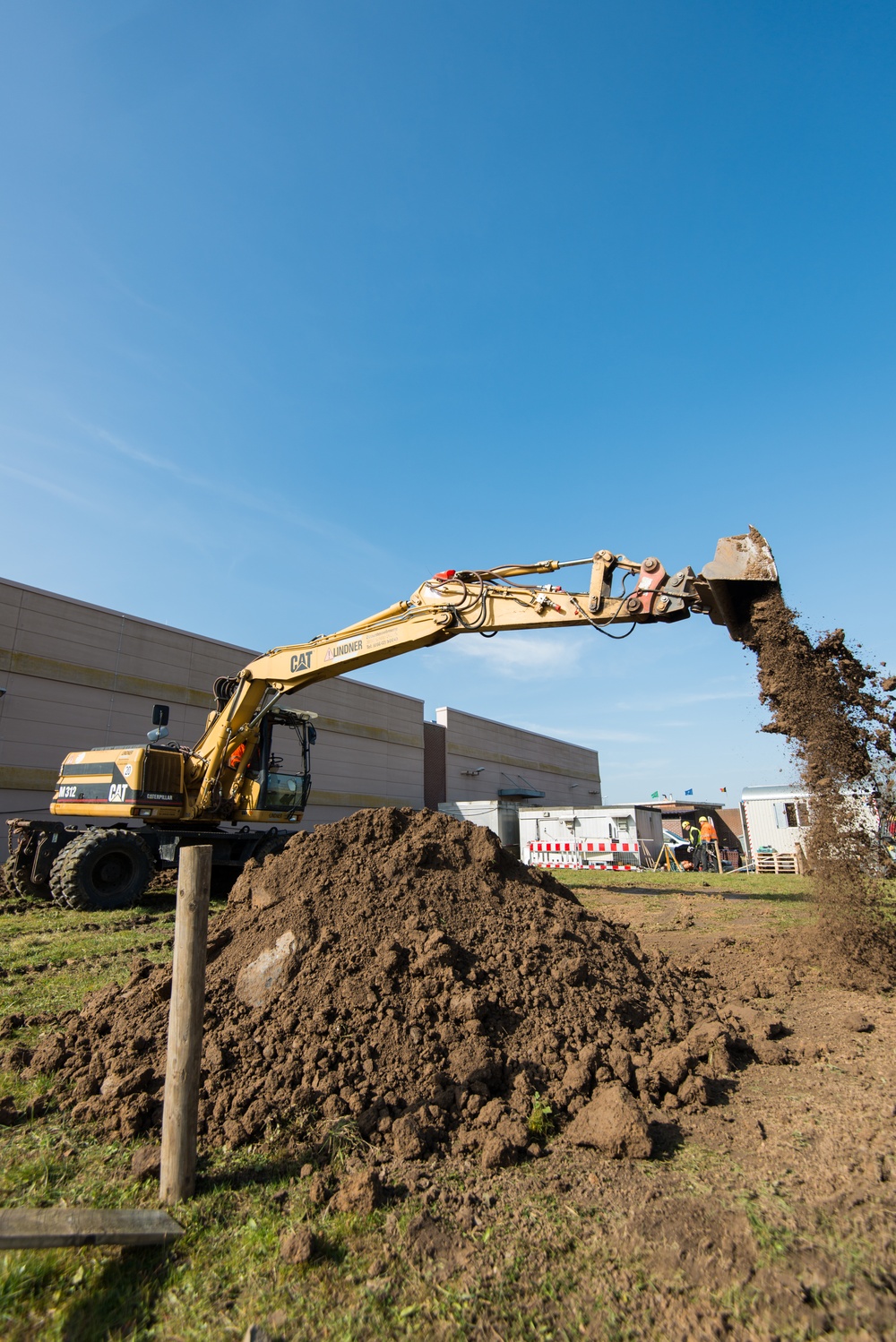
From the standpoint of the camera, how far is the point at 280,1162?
10.9 ft

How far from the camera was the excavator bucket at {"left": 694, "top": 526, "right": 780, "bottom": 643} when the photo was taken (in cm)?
731

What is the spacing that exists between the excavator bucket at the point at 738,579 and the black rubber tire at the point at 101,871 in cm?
1001

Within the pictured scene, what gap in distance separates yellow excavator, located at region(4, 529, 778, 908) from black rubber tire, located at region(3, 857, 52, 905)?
23 millimetres

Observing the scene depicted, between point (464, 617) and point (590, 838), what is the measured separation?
15.1 metres

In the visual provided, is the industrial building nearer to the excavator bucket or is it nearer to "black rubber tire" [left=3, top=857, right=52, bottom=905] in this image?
"black rubber tire" [left=3, top=857, right=52, bottom=905]

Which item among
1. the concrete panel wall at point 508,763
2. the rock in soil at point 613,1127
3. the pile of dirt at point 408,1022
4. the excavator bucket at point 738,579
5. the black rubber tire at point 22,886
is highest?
the concrete panel wall at point 508,763

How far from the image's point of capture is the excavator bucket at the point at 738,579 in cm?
731

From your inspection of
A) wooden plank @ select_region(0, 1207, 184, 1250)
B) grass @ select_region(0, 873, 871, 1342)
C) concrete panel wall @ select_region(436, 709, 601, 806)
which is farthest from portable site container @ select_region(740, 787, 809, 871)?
wooden plank @ select_region(0, 1207, 184, 1250)

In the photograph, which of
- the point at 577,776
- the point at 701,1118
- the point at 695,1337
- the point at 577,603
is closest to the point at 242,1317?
the point at 695,1337

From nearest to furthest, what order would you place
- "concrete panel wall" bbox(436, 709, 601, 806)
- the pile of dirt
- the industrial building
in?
the pile of dirt
the industrial building
"concrete panel wall" bbox(436, 709, 601, 806)

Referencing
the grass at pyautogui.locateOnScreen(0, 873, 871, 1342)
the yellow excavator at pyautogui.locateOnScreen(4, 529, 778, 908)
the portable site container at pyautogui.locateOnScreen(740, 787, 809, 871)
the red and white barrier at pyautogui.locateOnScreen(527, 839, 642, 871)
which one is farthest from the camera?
the portable site container at pyautogui.locateOnScreen(740, 787, 809, 871)

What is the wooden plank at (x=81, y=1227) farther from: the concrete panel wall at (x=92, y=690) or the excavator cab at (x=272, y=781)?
the concrete panel wall at (x=92, y=690)

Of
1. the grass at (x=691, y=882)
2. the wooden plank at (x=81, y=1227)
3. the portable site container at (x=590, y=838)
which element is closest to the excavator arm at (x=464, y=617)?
the wooden plank at (x=81, y=1227)

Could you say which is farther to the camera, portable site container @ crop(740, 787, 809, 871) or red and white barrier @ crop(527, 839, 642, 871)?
portable site container @ crop(740, 787, 809, 871)
